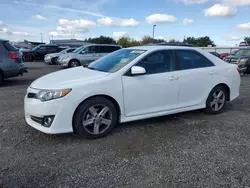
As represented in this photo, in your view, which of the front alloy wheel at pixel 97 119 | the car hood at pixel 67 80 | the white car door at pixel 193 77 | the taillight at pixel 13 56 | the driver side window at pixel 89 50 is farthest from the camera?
the driver side window at pixel 89 50

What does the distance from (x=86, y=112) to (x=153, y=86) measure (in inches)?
50.6

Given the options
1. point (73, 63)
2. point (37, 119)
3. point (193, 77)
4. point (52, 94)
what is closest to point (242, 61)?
point (193, 77)

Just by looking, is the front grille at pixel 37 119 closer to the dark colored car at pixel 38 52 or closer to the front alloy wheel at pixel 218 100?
the front alloy wheel at pixel 218 100

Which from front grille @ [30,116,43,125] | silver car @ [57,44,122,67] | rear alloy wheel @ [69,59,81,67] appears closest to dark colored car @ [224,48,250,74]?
silver car @ [57,44,122,67]

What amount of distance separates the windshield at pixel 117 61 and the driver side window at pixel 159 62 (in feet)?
0.65

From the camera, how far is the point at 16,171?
8.86 ft

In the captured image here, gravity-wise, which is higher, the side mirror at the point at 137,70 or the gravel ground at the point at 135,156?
the side mirror at the point at 137,70

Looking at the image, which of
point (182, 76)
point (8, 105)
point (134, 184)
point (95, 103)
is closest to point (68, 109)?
point (95, 103)

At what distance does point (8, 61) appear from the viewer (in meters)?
7.71

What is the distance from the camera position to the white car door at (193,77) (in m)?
4.33

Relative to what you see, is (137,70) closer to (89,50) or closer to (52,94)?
(52,94)

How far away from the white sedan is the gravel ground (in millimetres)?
293

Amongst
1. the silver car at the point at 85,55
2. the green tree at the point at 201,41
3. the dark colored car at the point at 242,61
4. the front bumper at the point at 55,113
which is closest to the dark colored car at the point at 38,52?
the silver car at the point at 85,55

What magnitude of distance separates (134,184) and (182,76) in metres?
2.46
